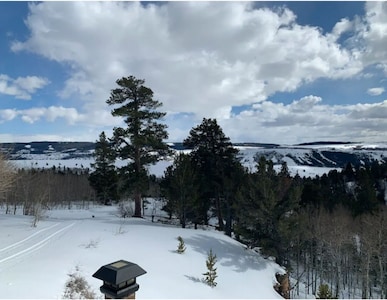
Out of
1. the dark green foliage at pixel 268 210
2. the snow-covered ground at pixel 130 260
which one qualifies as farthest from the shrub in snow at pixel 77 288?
the dark green foliage at pixel 268 210

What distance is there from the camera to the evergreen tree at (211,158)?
25.2 meters

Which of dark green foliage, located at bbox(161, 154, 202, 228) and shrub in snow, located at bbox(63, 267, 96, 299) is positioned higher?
dark green foliage, located at bbox(161, 154, 202, 228)

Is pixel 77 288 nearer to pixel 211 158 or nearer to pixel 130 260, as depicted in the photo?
pixel 130 260

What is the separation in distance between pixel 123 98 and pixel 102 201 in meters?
33.5

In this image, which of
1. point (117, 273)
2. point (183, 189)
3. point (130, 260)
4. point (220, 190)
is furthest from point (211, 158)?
point (117, 273)

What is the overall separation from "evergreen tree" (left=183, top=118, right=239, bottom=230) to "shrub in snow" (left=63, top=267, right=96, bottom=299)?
50.9 feet

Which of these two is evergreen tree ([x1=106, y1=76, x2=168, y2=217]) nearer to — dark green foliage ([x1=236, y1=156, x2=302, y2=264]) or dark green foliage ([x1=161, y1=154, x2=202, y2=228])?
dark green foliage ([x1=161, y1=154, x2=202, y2=228])

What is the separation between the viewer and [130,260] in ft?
43.5

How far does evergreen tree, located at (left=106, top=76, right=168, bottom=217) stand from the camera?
22062 millimetres

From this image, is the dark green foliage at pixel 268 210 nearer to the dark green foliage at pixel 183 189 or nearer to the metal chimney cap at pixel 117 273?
the dark green foliage at pixel 183 189

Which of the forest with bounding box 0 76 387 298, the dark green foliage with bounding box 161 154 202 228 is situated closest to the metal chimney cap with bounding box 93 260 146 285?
the forest with bounding box 0 76 387 298

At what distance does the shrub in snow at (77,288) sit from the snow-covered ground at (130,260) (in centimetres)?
18

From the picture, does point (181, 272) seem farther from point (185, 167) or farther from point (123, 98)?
point (123, 98)

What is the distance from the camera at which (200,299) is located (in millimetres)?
11211
